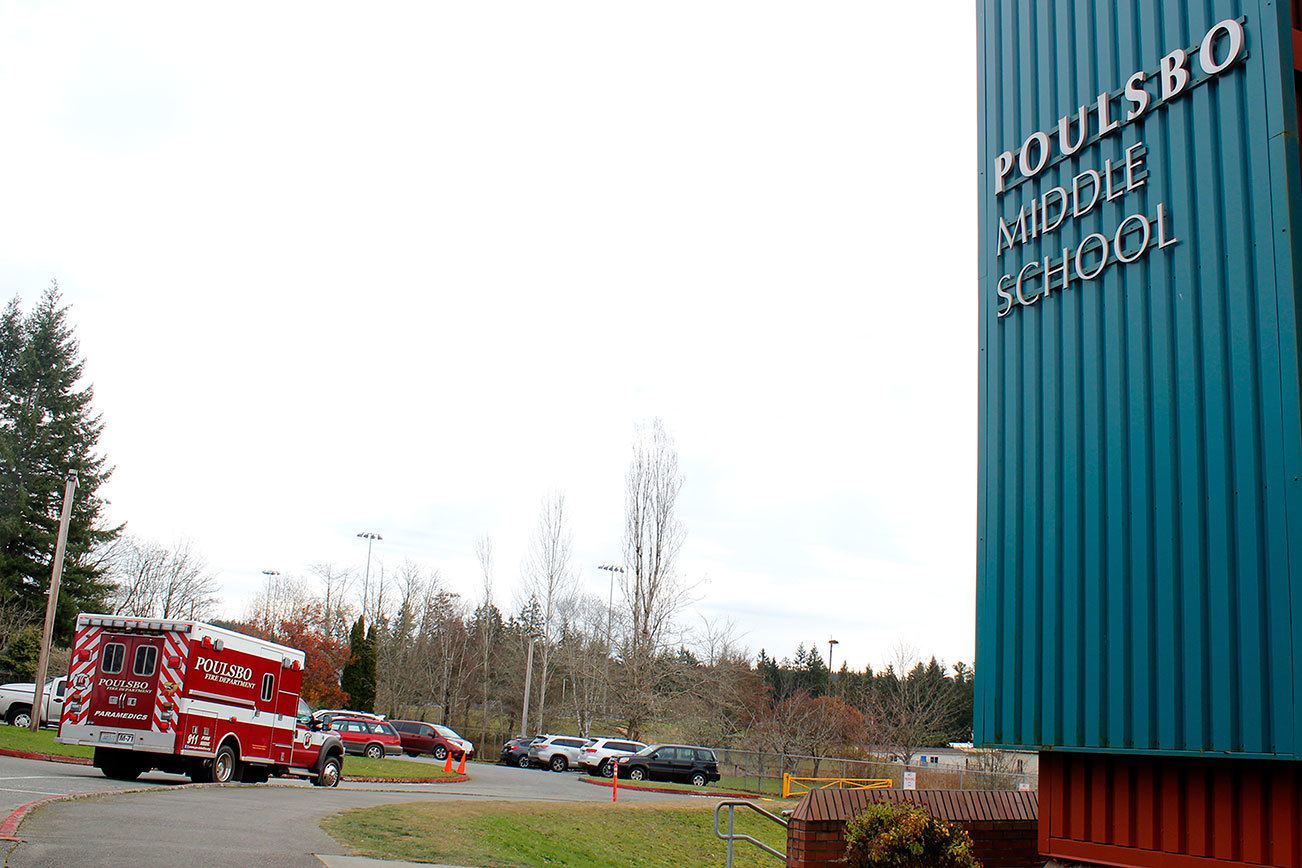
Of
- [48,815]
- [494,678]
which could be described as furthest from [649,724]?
[48,815]

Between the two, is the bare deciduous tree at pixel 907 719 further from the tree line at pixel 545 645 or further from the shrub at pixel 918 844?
the shrub at pixel 918 844

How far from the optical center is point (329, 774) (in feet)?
76.8

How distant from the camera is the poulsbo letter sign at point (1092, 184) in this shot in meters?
7.99

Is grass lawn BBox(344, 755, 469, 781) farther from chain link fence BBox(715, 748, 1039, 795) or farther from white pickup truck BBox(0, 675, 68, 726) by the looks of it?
chain link fence BBox(715, 748, 1039, 795)

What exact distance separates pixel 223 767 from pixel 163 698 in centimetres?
232

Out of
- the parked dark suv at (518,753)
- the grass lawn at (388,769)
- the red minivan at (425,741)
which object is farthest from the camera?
the parked dark suv at (518,753)

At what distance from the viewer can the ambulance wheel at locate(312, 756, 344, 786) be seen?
23.1 meters

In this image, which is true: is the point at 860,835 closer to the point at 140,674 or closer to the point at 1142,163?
the point at 1142,163

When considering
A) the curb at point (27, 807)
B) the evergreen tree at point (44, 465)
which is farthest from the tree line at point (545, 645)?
the curb at point (27, 807)

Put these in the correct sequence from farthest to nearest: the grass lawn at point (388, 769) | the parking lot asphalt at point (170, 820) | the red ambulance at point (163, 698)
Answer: the grass lawn at point (388, 769) → the red ambulance at point (163, 698) → the parking lot asphalt at point (170, 820)

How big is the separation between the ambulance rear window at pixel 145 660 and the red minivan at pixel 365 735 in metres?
16.9

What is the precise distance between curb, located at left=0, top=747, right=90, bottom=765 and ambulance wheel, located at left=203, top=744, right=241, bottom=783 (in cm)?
417

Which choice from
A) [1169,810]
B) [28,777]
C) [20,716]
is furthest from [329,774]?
[1169,810]

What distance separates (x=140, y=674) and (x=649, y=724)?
32.3 metres
